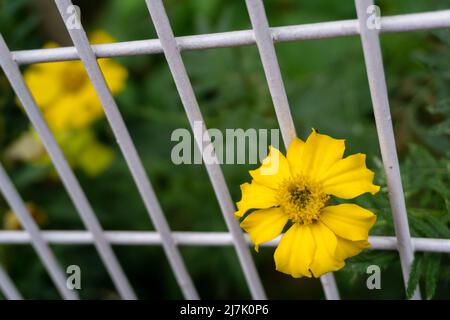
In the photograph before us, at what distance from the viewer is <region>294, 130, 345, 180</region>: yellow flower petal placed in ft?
2.23

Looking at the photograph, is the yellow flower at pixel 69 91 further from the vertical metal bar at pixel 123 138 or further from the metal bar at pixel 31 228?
the vertical metal bar at pixel 123 138

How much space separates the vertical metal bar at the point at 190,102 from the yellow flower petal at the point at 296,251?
6.6 inches

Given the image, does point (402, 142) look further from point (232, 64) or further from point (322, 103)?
point (232, 64)

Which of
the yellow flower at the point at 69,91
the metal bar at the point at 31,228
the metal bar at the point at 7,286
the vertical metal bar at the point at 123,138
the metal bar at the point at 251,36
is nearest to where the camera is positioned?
the metal bar at the point at 251,36

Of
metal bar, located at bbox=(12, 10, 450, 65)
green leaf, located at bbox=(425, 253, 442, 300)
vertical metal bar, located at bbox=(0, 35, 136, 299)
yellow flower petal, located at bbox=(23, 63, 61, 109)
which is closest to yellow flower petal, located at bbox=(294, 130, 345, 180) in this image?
metal bar, located at bbox=(12, 10, 450, 65)

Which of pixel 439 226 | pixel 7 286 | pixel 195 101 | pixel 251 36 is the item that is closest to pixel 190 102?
pixel 195 101

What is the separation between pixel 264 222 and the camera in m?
0.71

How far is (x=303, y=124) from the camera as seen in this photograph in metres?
1.37

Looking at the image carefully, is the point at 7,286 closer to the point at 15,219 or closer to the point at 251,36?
the point at 15,219

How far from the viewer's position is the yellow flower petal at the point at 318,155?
680 mm

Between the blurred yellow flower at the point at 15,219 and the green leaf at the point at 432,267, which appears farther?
the blurred yellow flower at the point at 15,219

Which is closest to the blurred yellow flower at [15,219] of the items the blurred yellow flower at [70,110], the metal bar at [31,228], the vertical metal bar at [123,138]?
the blurred yellow flower at [70,110]

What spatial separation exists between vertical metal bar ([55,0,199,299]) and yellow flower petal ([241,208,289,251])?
0.23 meters

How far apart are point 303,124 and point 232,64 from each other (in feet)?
0.72
